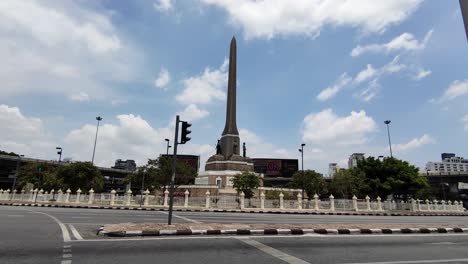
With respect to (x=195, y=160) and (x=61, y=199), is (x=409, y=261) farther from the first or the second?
(x=195, y=160)

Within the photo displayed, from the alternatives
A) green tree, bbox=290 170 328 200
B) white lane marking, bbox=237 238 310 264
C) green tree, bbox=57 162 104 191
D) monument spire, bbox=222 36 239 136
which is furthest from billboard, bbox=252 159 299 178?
white lane marking, bbox=237 238 310 264

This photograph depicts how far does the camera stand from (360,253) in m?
7.34

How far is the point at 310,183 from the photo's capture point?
48.7 metres

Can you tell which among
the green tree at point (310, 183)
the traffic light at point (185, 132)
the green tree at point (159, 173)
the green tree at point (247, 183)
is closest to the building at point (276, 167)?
the green tree at point (310, 183)

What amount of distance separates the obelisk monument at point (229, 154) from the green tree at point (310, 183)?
870cm

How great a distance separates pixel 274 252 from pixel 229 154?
135ft

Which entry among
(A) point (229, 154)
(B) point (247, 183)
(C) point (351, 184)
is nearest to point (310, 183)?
(C) point (351, 184)

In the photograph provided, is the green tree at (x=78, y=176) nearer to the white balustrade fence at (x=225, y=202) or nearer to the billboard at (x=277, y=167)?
the white balustrade fence at (x=225, y=202)

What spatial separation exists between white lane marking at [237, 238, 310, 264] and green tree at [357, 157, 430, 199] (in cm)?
3869

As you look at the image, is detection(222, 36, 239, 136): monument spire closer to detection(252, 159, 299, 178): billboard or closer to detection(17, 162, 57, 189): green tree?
detection(17, 162, 57, 189): green tree

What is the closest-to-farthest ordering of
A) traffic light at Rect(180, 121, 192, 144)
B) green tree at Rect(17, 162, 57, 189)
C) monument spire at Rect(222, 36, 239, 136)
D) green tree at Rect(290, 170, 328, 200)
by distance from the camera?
traffic light at Rect(180, 121, 192, 144), monument spire at Rect(222, 36, 239, 136), green tree at Rect(290, 170, 328, 200), green tree at Rect(17, 162, 57, 189)

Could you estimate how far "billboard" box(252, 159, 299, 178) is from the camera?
319ft

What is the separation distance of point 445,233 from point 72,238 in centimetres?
1388

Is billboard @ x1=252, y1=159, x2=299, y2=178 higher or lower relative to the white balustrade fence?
higher
